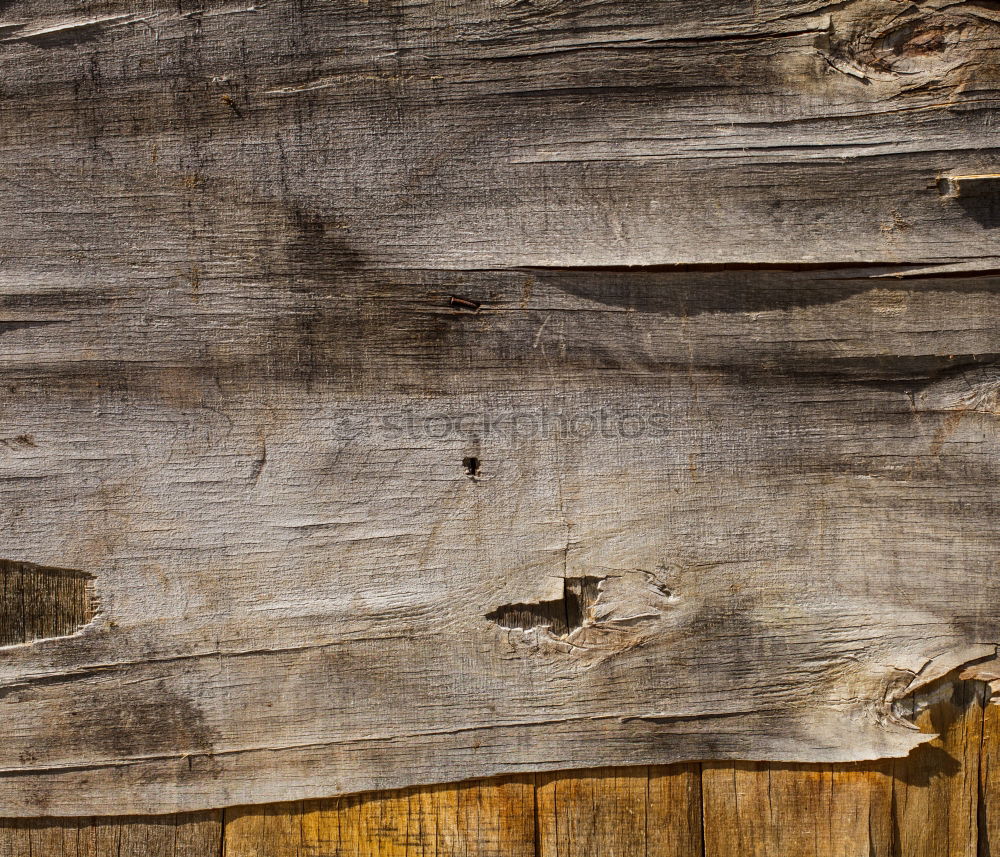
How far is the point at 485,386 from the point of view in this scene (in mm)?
1417

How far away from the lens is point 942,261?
55.2 inches

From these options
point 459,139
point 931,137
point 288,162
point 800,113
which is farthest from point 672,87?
point 288,162

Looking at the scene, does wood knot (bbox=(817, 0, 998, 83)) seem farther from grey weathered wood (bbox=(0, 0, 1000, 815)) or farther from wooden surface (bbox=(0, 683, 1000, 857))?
wooden surface (bbox=(0, 683, 1000, 857))

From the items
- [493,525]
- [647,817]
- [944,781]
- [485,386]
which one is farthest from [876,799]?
[485,386]

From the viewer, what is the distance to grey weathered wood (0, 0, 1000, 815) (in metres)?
1.38

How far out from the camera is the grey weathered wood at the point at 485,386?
1377mm

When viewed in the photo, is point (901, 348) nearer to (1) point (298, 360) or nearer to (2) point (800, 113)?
(2) point (800, 113)

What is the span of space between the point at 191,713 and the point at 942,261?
202 cm

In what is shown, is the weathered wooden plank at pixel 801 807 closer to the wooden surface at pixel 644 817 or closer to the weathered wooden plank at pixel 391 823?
the wooden surface at pixel 644 817

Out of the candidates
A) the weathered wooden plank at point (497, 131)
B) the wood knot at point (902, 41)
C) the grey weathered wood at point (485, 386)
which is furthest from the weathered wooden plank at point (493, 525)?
the wood knot at point (902, 41)

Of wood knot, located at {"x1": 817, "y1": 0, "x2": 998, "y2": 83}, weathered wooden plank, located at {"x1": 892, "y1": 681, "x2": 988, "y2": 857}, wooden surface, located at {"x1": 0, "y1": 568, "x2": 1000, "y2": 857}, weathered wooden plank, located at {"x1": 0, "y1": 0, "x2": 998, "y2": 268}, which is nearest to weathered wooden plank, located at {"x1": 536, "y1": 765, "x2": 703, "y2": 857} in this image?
wooden surface, located at {"x1": 0, "y1": 568, "x2": 1000, "y2": 857}

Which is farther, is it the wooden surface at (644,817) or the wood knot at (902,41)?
the wooden surface at (644,817)

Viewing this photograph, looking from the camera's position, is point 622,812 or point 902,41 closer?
point 902,41

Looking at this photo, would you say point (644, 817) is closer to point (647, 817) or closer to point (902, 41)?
point (647, 817)
